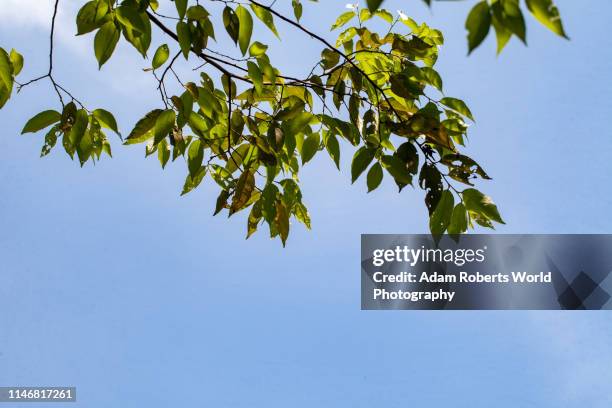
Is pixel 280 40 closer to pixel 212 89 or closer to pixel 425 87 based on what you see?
pixel 212 89

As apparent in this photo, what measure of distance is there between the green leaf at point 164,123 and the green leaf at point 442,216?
65 cm

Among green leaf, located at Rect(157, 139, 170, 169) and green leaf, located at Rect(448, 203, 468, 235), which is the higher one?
green leaf, located at Rect(157, 139, 170, 169)

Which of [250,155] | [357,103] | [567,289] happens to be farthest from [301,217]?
[567,289]

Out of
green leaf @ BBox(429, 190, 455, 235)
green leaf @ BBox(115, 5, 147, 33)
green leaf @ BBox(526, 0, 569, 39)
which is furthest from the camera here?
green leaf @ BBox(429, 190, 455, 235)

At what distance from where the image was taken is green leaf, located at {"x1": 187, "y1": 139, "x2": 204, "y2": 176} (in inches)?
69.3

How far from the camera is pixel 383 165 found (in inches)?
59.2

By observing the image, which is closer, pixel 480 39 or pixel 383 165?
pixel 480 39

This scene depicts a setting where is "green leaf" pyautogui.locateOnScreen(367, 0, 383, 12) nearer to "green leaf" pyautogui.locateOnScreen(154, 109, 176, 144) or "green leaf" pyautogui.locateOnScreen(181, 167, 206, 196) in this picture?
"green leaf" pyautogui.locateOnScreen(154, 109, 176, 144)

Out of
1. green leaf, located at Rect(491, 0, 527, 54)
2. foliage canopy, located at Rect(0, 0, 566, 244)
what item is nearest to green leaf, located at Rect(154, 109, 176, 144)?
foliage canopy, located at Rect(0, 0, 566, 244)

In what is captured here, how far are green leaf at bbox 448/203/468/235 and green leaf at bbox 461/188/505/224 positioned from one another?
0.5 inches

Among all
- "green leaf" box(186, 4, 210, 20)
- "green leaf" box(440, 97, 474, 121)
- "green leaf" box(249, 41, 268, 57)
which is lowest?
"green leaf" box(440, 97, 474, 121)

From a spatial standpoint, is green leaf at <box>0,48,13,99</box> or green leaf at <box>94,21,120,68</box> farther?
green leaf at <box>0,48,13,99</box>

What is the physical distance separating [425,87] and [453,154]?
39 centimetres

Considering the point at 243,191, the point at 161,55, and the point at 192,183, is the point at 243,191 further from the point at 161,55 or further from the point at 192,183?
the point at 161,55
